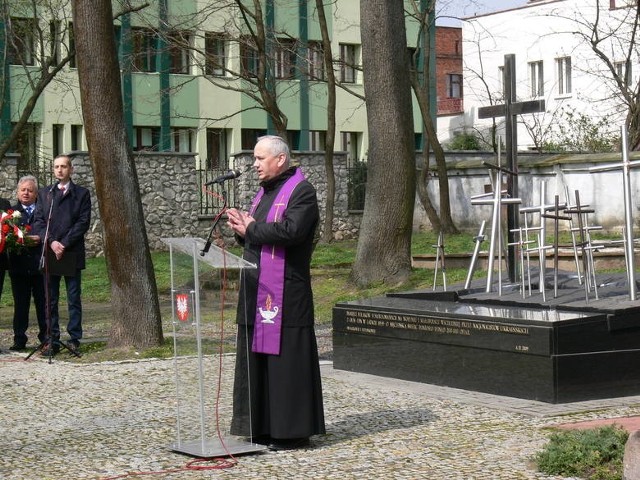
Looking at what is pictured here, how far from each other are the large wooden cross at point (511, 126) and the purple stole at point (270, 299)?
184 inches

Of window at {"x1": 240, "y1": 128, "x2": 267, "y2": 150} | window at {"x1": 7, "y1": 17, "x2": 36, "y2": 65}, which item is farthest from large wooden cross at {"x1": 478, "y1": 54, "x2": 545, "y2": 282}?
window at {"x1": 240, "y1": 128, "x2": 267, "y2": 150}

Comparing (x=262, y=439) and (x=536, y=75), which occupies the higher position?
(x=536, y=75)

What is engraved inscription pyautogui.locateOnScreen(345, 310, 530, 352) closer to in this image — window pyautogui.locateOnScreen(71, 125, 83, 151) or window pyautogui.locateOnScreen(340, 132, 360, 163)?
window pyautogui.locateOnScreen(71, 125, 83, 151)

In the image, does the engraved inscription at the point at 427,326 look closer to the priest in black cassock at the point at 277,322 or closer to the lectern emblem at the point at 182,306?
the priest in black cassock at the point at 277,322

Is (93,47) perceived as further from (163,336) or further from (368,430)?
(368,430)

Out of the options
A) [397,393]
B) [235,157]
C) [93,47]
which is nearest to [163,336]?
[93,47]

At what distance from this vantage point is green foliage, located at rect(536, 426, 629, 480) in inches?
279

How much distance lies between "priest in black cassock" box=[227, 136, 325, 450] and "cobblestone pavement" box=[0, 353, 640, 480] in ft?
0.53

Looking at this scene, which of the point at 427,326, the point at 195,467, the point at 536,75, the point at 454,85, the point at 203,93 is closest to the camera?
the point at 195,467

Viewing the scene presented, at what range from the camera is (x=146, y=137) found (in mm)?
43500

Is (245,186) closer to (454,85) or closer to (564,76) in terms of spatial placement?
(564,76)

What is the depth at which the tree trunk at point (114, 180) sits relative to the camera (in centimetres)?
1315

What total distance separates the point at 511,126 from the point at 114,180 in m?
4.15

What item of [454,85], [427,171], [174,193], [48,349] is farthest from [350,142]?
[48,349]
